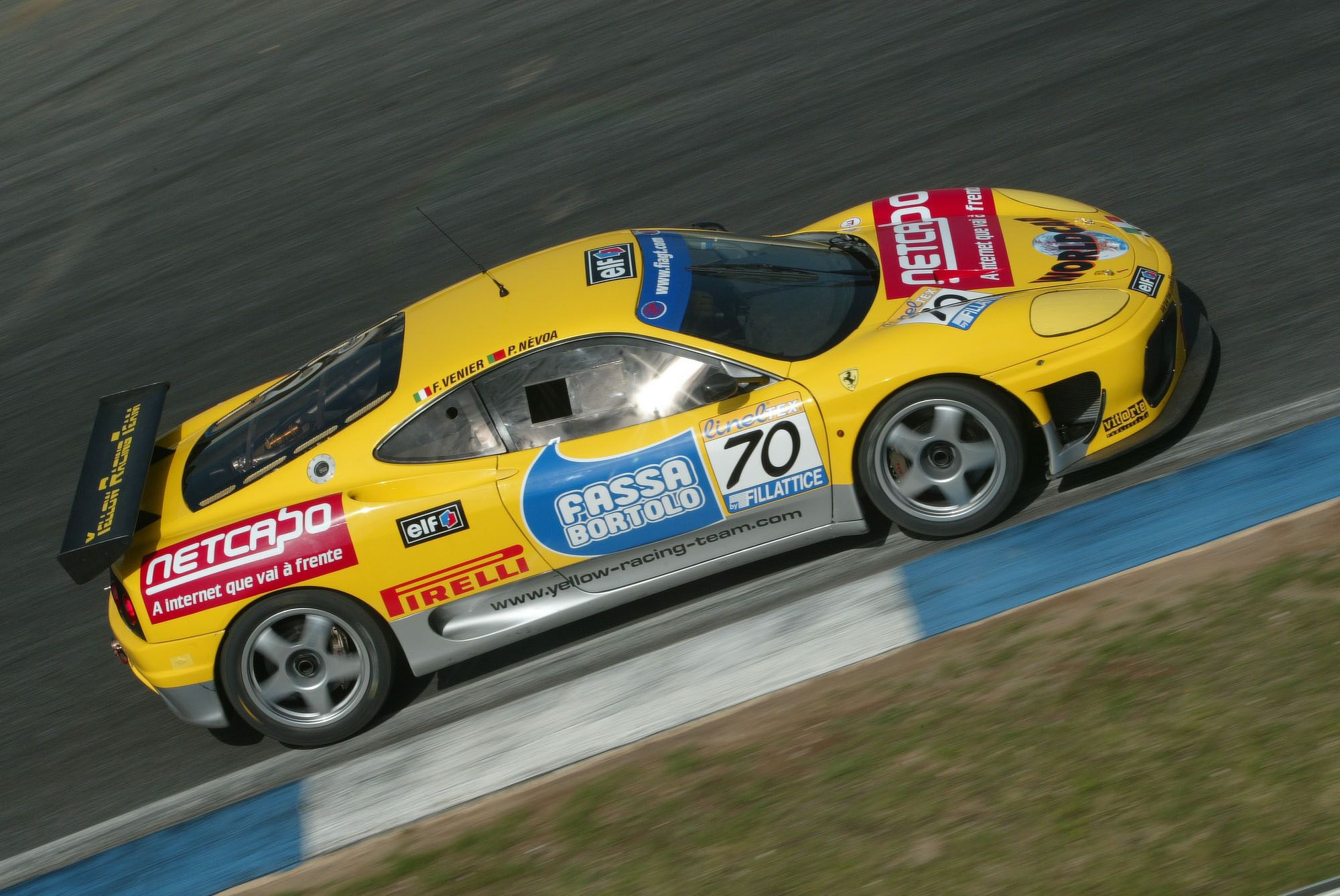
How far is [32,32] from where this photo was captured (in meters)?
15.7

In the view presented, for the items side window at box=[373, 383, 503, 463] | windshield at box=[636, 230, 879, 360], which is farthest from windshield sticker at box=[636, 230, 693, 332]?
side window at box=[373, 383, 503, 463]

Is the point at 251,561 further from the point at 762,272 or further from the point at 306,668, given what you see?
the point at 762,272

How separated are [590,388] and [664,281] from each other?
59cm

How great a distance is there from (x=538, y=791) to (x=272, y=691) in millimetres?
1254

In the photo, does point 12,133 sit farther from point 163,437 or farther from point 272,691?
point 272,691

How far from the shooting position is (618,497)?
5.05 metres

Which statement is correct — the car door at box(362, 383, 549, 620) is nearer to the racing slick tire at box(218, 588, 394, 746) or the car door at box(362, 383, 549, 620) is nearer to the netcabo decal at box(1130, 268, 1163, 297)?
the racing slick tire at box(218, 588, 394, 746)

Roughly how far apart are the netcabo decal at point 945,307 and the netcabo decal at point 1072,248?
312 millimetres

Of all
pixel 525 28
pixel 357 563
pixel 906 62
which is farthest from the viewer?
pixel 525 28

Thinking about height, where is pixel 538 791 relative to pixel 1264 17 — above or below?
below

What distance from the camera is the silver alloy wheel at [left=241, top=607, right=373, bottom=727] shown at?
5168 millimetres

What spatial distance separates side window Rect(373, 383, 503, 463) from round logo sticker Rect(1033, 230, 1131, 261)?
251 centimetres

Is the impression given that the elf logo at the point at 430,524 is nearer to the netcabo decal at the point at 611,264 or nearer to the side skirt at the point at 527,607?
the side skirt at the point at 527,607

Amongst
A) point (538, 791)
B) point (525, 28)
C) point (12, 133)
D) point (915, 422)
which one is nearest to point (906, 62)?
point (525, 28)
